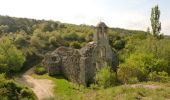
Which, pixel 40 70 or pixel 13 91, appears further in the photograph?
pixel 40 70

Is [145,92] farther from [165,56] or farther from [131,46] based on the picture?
[131,46]

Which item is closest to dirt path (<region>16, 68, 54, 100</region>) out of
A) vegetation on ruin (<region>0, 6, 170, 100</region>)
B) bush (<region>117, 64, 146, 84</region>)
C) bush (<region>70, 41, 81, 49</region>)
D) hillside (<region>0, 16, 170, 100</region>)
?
hillside (<region>0, 16, 170, 100</region>)

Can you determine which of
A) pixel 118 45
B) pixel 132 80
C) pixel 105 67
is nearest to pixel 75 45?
pixel 118 45

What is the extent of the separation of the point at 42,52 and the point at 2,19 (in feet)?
140

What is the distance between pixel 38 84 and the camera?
2092 inches

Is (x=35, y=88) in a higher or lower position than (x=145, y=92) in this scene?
lower

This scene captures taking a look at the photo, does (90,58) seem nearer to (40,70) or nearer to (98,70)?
(98,70)

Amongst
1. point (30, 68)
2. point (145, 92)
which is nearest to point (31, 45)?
point (30, 68)

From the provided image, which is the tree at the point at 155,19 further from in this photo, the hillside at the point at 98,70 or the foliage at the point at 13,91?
the foliage at the point at 13,91

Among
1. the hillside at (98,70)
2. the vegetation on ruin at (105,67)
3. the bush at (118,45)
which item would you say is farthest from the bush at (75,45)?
the bush at (118,45)

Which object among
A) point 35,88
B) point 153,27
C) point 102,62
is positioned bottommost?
point 35,88

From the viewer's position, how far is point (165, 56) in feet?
187

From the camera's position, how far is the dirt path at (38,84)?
46388 millimetres

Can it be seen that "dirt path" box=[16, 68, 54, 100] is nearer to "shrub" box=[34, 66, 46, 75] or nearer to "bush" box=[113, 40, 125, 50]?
"shrub" box=[34, 66, 46, 75]
